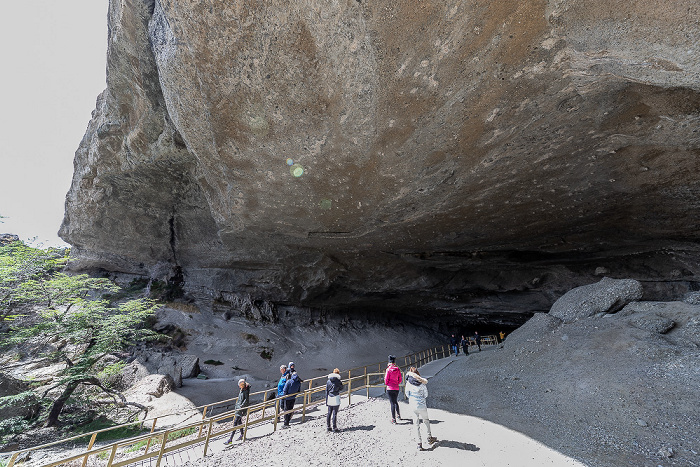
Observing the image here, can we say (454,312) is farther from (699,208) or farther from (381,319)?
(699,208)

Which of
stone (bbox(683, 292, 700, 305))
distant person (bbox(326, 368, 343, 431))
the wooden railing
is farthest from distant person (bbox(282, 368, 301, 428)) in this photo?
stone (bbox(683, 292, 700, 305))

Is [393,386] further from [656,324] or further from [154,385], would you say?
[154,385]

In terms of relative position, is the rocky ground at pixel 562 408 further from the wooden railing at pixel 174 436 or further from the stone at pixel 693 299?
the wooden railing at pixel 174 436

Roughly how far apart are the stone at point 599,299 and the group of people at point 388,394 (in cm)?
661

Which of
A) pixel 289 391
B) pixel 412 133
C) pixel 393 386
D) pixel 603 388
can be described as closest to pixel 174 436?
pixel 289 391

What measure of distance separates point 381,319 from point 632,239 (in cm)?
1566

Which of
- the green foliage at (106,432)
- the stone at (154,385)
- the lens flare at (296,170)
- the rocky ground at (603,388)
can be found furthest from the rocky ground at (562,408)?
the stone at (154,385)

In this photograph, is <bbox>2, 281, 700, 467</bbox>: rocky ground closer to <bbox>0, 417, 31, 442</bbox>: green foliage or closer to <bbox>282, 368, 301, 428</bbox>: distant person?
<bbox>282, 368, 301, 428</bbox>: distant person

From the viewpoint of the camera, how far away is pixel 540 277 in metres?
15.9

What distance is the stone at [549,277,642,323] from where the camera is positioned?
932 cm

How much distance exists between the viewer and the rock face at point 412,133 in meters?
5.07

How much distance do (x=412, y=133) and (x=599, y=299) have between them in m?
8.14

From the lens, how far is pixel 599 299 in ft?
31.6

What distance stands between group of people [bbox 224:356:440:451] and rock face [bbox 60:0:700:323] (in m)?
5.00
